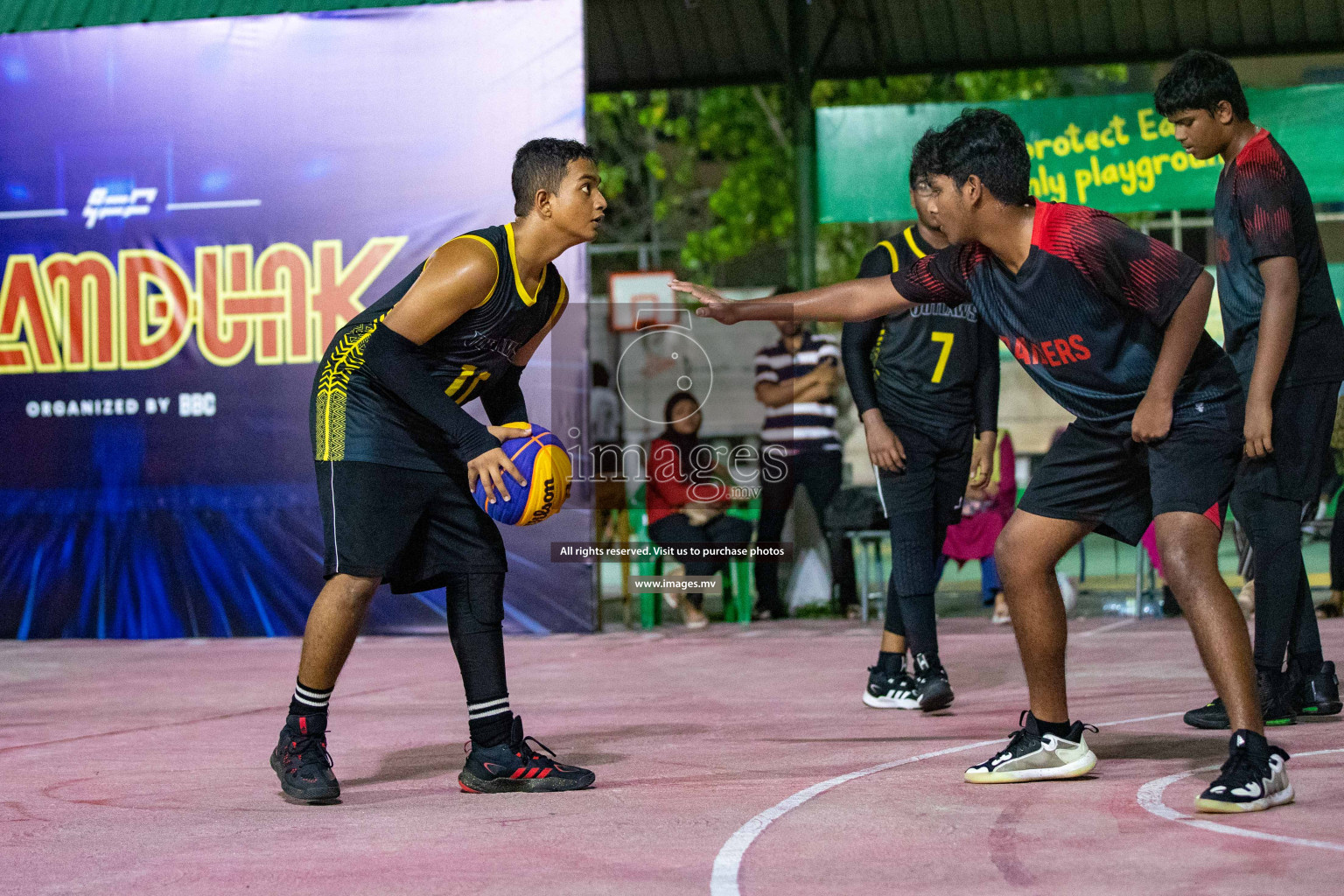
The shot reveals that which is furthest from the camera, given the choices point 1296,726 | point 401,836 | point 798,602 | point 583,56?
point 798,602

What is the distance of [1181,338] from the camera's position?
3.84 m

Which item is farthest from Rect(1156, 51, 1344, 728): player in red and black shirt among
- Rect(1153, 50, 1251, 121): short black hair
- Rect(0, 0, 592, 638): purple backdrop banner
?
Rect(0, 0, 592, 638): purple backdrop banner

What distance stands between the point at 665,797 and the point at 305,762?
106 cm

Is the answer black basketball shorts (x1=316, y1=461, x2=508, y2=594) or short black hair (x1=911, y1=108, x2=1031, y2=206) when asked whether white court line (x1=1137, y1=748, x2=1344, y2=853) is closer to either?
short black hair (x1=911, y1=108, x2=1031, y2=206)

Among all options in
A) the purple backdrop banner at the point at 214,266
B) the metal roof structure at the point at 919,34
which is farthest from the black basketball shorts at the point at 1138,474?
the metal roof structure at the point at 919,34

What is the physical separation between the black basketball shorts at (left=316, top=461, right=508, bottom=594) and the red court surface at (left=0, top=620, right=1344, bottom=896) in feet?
2.22

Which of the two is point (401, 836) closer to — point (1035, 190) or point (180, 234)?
point (180, 234)

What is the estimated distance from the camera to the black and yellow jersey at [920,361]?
5836mm

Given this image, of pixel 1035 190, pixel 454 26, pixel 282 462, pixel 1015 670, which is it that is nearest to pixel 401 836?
pixel 1015 670

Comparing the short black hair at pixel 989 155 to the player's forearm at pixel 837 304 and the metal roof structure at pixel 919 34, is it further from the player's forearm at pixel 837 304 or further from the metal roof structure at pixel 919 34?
the metal roof structure at pixel 919 34

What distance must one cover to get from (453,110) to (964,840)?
6.74 metres

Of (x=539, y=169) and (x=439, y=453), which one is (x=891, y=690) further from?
(x=539, y=169)

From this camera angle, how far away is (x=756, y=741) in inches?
203

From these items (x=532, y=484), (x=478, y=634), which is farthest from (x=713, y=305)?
(x=478, y=634)
